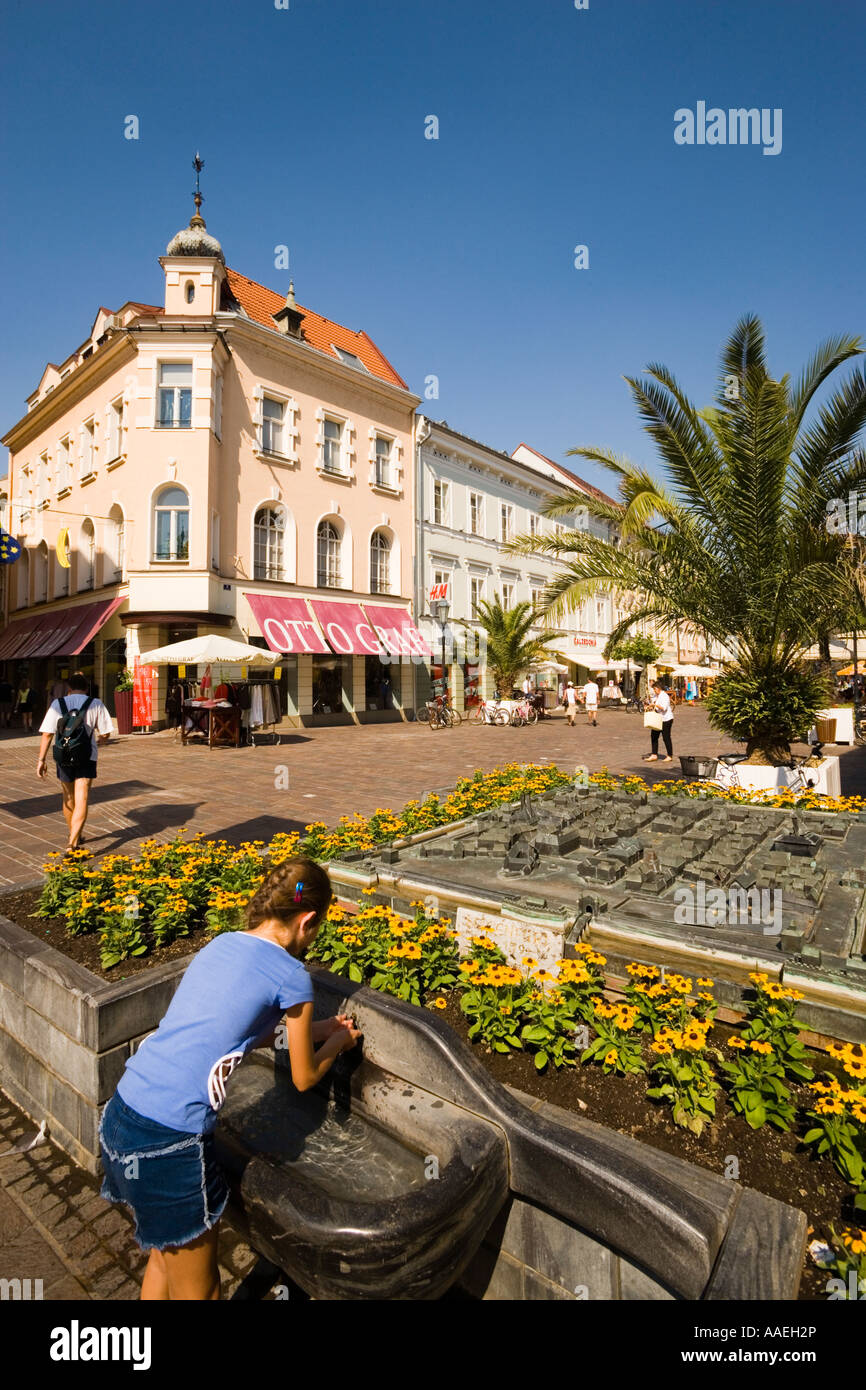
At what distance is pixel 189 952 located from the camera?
138 inches

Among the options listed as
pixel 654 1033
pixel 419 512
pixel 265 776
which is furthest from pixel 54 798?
pixel 419 512

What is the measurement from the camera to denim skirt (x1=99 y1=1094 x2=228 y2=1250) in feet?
5.92

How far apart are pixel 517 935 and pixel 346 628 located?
20758 millimetres

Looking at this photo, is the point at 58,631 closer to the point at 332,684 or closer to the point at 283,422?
the point at 332,684

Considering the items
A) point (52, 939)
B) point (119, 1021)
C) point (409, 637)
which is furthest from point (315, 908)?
point (409, 637)

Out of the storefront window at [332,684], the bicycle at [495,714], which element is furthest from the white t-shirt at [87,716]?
the bicycle at [495,714]

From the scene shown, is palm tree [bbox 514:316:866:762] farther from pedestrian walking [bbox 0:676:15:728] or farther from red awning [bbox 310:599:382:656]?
pedestrian walking [bbox 0:676:15:728]

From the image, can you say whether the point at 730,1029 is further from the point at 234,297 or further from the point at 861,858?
the point at 234,297

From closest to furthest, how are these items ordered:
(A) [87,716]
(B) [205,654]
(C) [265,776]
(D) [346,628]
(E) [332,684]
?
(A) [87,716]
(C) [265,776]
(B) [205,654]
(D) [346,628]
(E) [332,684]

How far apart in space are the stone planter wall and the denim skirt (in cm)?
100

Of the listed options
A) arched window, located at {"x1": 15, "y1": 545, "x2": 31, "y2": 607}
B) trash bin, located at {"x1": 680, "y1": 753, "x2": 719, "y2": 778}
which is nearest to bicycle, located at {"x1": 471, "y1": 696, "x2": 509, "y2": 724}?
trash bin, located at {"x1": 680, "y1": 753, "x2": 719, "y2": 778}

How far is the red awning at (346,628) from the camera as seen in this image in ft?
74.7

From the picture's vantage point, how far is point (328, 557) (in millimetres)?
24328
